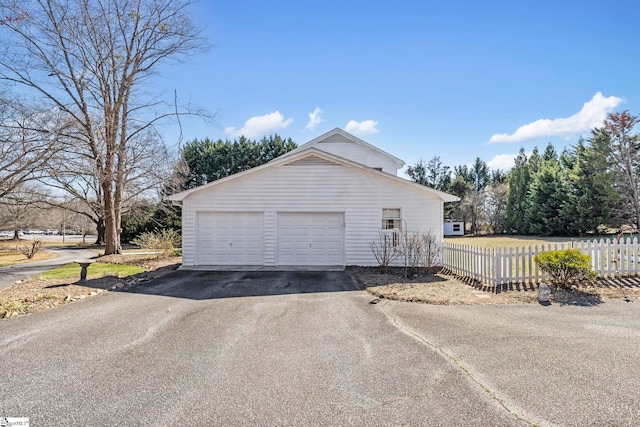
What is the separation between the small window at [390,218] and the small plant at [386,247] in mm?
335

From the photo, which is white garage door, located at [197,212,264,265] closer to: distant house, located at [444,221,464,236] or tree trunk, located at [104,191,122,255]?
tree trunk, located at [104,191,122,255]

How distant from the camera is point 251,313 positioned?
6.67m

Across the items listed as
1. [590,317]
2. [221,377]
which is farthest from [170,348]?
[590,317]

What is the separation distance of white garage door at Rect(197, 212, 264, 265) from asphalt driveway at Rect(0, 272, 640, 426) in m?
5.73

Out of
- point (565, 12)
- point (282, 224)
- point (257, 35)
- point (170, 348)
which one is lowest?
point (170, 348)

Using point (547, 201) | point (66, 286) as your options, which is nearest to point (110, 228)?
point (66, 286)

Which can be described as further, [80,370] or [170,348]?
[170,348]

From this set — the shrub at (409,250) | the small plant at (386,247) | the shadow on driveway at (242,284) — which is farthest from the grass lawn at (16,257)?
the shrub at (409,250)

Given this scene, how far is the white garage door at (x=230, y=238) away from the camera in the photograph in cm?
1303

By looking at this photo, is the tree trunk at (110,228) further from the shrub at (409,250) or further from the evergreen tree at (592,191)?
the evergreen tree at (592,191)

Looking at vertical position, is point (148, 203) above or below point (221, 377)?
above

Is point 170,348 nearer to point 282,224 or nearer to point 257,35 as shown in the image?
point 282,224

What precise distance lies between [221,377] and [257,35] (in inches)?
458

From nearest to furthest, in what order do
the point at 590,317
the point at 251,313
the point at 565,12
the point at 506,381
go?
the point at 506,381
the point at 590,317
the point at 251,313
the point at 565,12
